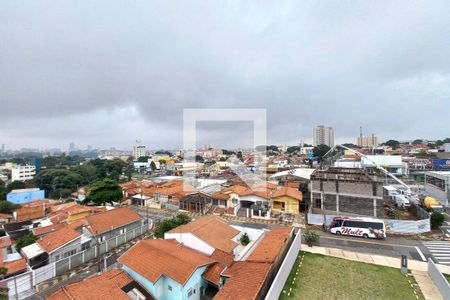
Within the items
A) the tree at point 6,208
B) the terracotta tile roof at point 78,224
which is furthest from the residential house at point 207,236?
the tree at point 6,208

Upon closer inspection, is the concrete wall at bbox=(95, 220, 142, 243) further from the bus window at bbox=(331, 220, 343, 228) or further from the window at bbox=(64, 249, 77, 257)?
the bus window at bbox=(331, 220, 343, 228)

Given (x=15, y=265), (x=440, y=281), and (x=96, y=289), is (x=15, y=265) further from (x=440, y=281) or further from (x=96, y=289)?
(x=440, y=281)

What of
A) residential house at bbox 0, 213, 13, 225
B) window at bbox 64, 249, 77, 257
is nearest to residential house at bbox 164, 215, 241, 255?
window at bbox 64, 249, 77, 257

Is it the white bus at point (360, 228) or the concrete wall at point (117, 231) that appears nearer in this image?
the white bus at point (360, 228)

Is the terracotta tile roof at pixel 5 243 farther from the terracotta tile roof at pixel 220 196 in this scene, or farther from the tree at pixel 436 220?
the tree at pixel 436 220

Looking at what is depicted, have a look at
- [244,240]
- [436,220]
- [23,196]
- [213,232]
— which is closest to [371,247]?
[436,220]
